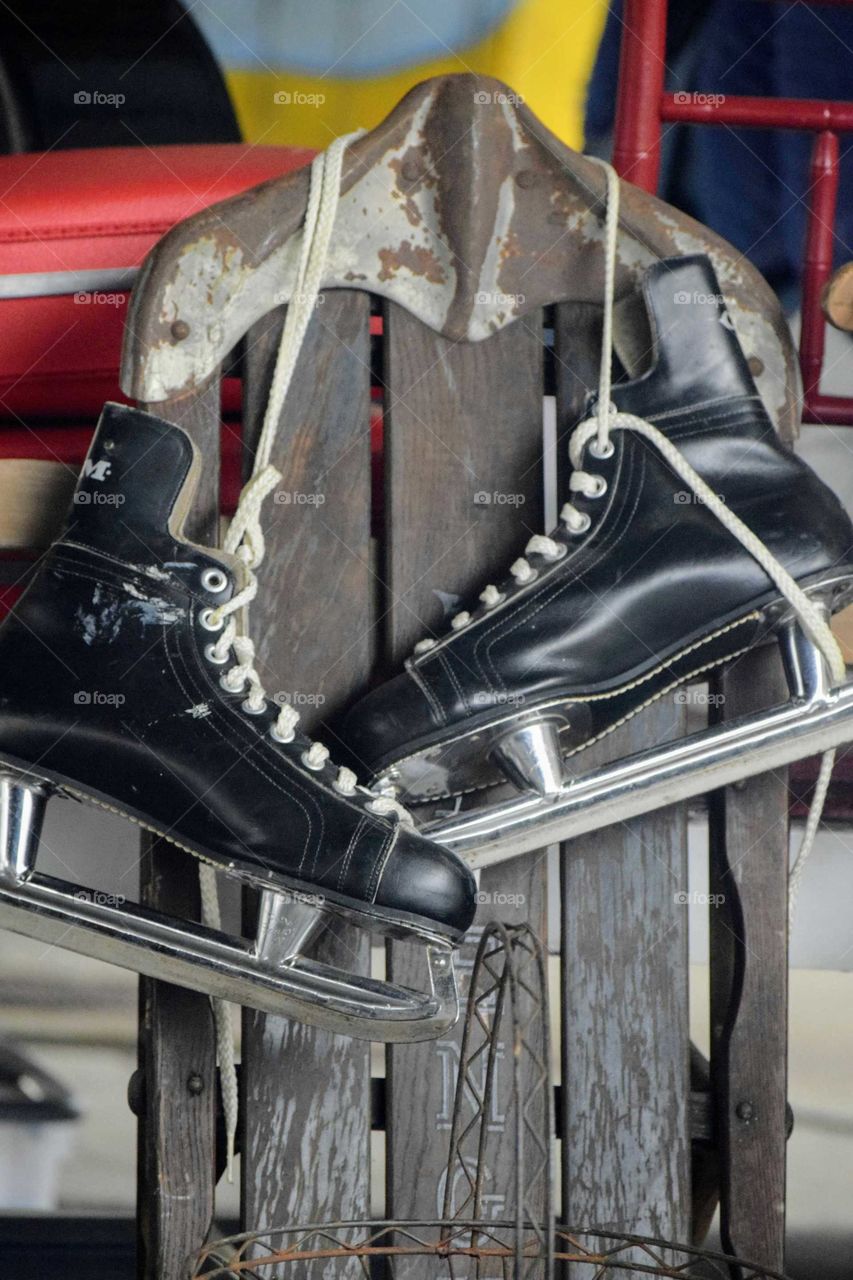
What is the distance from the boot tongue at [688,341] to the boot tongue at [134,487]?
1.10 ft

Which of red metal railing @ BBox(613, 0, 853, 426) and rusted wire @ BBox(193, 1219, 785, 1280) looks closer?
rusted wire @ BBox(193, 1219, 785, 1280)

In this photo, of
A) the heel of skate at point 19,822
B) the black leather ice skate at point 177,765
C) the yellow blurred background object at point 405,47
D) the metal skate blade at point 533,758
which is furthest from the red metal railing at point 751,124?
the heel of skate at point 19,822

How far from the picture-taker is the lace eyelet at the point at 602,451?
0.95m

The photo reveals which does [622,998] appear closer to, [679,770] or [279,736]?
[679,770]

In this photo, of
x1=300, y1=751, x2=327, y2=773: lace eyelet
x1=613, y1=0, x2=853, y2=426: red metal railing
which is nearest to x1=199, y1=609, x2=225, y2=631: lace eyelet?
x1=300, y1=751, x2=327, y2=773: lace eyelet

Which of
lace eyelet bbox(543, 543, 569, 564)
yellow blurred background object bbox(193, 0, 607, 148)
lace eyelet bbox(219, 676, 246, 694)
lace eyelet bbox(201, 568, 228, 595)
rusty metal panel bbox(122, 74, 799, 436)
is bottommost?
lace eyelet bbox(219, 676, 246, 694)

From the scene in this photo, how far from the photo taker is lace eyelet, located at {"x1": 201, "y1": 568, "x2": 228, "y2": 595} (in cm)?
88

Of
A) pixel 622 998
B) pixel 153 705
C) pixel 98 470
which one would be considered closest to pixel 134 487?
pixel 98 470

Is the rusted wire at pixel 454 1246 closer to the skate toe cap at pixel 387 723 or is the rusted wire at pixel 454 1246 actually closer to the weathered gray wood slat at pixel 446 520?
the weathered gray wood slat at pixel 446 520

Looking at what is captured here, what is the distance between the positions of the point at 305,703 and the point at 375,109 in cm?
93

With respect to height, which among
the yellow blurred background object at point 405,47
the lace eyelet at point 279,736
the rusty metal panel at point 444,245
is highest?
the yellow blurred background object at point 405,47

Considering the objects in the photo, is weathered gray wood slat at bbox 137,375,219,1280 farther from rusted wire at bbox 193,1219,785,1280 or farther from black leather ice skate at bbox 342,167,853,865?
black leather ice skate at bbox 342,167,853,865

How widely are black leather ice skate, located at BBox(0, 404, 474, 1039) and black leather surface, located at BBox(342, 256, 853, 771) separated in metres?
0.09

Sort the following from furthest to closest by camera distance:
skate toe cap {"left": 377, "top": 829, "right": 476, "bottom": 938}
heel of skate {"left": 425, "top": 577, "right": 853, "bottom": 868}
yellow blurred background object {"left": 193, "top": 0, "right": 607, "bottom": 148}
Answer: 1. yellow blurred background object {"left": 193, "top": 0, "right": 607, "bottom": 148}
2. heel of skate {"left": 425, "top": 577, "right": 853, "bottom": 868}
3. skate toe cap {"left": 377, "top": 829, "right": 476, "bottom": 938}
